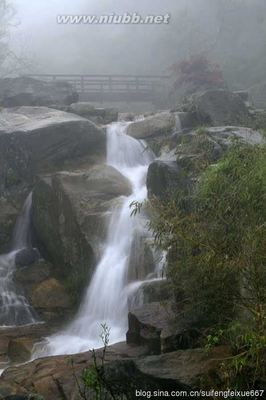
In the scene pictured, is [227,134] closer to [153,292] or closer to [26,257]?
[153,292]

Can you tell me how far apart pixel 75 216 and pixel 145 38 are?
26.6 meters

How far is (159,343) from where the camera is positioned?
7.19 meters

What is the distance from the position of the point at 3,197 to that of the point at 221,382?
1039 centimetres

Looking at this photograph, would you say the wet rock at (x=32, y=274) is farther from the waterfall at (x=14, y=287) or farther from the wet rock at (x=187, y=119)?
the wet rock at (x=187, y=119)

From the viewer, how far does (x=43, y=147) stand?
49.3 ft

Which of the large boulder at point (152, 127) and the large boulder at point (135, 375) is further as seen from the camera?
the large boulder at point (152, 127)

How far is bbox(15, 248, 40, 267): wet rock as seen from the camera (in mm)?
12969

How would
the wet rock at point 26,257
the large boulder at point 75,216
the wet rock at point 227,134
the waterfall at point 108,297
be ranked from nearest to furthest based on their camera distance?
the waterfall at point 108,297 < the large boulder at point 75,216 < the wet rock at point 227,134 < the wet rock at point 26,257

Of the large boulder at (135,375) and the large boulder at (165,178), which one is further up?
the large boulder at (165,178)

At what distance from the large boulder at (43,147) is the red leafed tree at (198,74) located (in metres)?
9.90

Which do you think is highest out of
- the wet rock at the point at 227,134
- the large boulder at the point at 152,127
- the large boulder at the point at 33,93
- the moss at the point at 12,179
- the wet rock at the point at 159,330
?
the large boulder at the point at 33,93

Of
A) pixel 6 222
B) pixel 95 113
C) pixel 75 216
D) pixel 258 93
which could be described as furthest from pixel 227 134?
pixel 258 93

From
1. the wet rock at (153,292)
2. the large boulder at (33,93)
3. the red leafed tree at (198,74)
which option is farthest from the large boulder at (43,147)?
the red leafed tree at (198,74)

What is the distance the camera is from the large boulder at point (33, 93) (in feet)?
66.4
